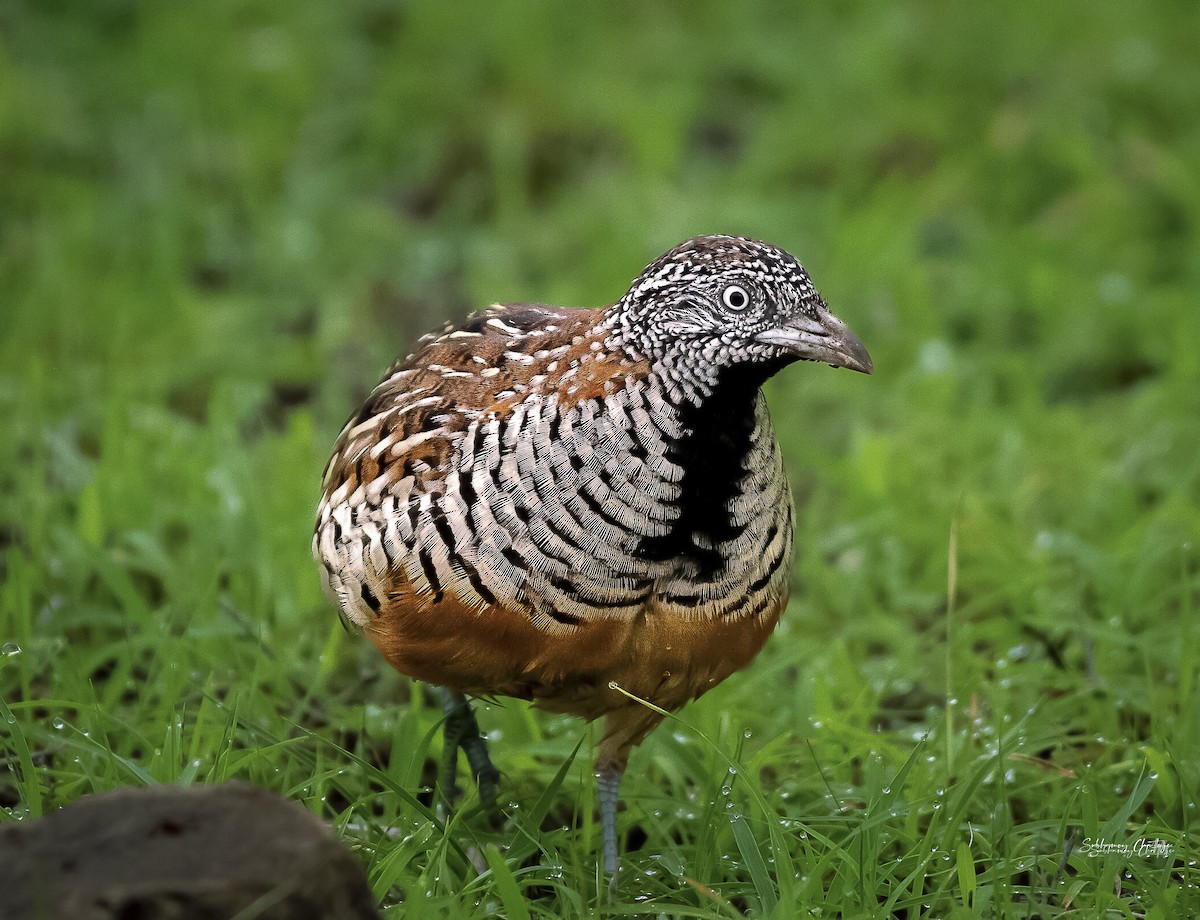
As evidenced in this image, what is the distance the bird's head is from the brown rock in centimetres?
115

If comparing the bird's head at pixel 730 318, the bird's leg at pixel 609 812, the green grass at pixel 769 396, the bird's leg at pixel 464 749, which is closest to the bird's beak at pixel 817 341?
the bird's head at pixel 730 318

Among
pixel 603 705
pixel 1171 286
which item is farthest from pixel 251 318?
pixel 1171 286

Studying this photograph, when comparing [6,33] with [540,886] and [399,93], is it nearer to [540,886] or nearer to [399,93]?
[399,93]

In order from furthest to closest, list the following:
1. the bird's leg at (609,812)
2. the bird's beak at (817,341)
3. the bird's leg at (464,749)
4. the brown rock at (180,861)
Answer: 1. the bird's leg at (464,749)
2. the bird's leg at (609,812)
3. the bird's beak at (817,341)
4. the brown rock at (180,861)

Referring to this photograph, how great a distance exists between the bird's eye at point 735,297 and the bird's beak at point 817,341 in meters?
0.07

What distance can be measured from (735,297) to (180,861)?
4.83 ft

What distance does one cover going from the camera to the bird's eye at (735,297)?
2.90 meters

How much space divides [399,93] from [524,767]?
15.8 ft

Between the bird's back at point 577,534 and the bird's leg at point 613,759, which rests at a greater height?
the bird's back at point 577,534

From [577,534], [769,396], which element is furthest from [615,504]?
[769,396]

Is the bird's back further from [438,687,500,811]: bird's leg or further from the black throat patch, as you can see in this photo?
[438,687,500,811]: bird's leg

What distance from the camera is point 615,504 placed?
9.52 ft

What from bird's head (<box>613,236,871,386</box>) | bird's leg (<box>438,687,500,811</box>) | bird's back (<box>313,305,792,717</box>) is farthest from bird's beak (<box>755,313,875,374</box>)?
bird's leg (<box>438,687,500,811</box>)

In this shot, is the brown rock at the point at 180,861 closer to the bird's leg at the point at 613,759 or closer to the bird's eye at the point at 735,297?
the bird's leg at the point at 613,759
